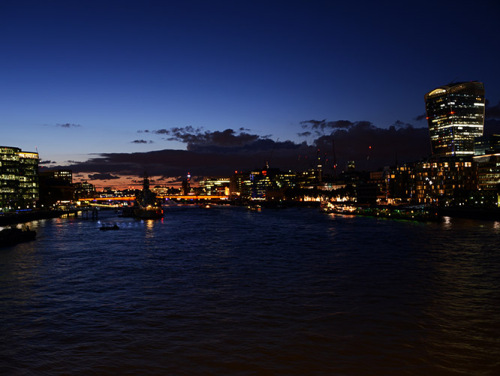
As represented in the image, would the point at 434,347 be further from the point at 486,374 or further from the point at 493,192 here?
the point at 493,192

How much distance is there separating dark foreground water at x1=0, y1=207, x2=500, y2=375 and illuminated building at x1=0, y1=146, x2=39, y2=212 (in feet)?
509

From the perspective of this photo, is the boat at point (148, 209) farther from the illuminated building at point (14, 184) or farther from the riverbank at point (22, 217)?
the illuminated building at point (14, 184)

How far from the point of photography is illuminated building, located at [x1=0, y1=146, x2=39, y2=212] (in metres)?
180

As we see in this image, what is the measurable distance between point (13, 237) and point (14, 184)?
13865 cm

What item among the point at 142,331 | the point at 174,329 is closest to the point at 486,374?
the point at 174,329

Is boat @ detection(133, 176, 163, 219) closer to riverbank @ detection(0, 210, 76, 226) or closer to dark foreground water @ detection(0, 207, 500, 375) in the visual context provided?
riverbank @ detection(0, 210, 76, 226)

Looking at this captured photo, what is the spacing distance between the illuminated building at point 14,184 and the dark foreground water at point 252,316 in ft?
509

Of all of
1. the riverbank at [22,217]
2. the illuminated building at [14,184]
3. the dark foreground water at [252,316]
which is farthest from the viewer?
the illuminated building at [14,184]

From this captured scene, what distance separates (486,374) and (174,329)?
13263 millimetres

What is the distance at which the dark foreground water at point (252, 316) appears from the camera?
16594 mm

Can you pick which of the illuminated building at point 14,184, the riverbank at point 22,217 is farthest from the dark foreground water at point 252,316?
the illuminated building at point 14,184

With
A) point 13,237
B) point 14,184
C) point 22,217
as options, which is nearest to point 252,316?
point 13,237

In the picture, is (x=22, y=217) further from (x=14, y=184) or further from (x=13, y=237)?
(x=13, y=237)

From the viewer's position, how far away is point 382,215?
5133 inches
